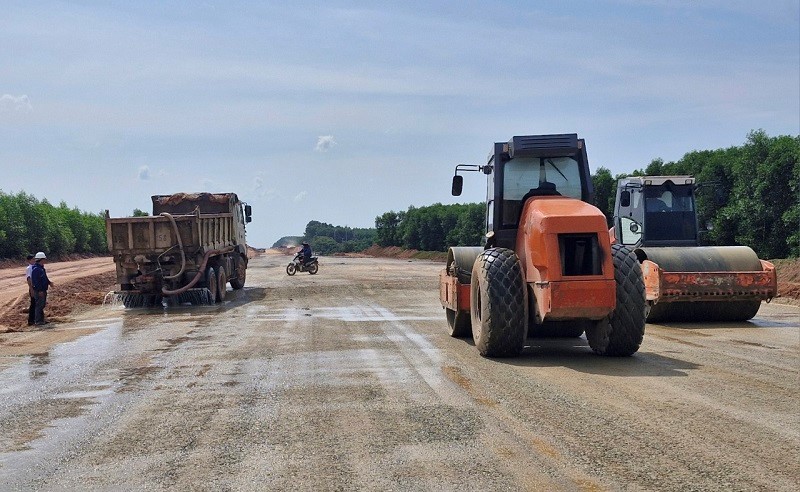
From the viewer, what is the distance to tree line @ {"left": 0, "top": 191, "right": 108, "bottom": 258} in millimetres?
45375

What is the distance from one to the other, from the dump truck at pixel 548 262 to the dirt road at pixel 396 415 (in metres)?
0.45

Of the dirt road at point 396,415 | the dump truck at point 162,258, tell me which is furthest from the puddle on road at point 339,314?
the dirt road at point 396,415

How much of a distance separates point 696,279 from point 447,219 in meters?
64.2

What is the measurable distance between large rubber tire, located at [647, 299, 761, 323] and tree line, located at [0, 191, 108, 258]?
126ft

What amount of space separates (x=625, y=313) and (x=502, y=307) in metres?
1.49

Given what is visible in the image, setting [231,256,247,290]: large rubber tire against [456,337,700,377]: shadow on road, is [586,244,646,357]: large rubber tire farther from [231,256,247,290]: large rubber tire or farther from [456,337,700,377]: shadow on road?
[231,256,247,290]: large rubber tire

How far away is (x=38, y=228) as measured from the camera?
49.2 meters

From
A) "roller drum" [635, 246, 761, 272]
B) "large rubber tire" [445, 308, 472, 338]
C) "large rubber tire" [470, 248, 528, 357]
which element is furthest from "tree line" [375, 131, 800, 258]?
"large rubber tire" [470, 248, 528, 357]

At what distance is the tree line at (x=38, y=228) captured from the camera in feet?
149

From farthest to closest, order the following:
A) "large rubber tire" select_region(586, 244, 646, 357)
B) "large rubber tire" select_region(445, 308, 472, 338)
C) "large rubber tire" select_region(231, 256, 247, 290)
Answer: "large rubber tire" select_region(231, 256, 247, 290), "large rubber tire" select_region(445, 308, 472, 338), "large rubber tire" select_region(586, 244, 646, 357)

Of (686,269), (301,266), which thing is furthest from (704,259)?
(301,266)

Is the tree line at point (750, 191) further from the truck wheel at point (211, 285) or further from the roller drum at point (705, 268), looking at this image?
the truck wheel at point (211, 285)

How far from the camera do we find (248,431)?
6.32m

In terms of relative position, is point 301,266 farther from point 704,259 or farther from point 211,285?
point 704,259
